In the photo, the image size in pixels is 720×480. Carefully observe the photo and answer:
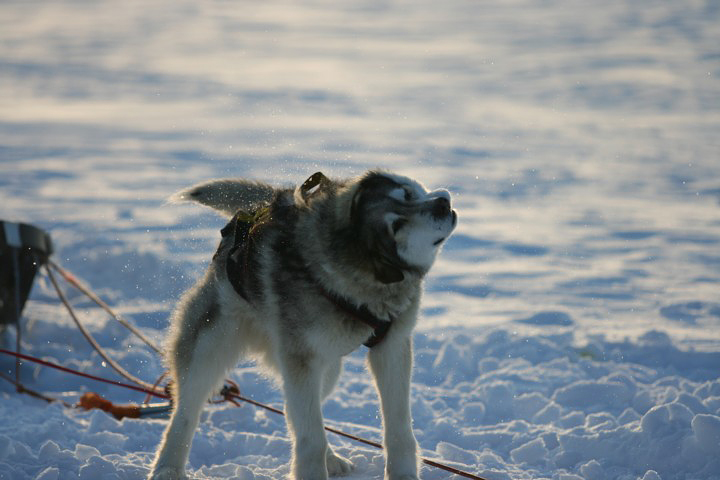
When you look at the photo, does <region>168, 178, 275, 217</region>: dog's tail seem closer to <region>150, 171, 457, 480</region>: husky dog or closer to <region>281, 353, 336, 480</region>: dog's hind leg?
<region>150, 171, 457, 480</region>: husky dog

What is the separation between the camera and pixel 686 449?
4934mm

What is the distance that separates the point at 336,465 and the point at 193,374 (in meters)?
0.76

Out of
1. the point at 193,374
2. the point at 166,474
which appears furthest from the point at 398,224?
the point at 166,474

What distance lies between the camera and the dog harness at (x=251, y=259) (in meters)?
3.84

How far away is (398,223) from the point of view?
12.1 ft

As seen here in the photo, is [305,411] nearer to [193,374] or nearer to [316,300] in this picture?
[316,300]

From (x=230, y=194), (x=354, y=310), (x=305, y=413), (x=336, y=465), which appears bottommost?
(x=336, y=465)

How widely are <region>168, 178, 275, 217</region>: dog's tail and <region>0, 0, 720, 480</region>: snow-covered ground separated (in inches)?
48.5

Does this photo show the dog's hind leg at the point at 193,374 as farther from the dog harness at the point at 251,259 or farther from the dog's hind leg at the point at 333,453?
the dog's hind leg at the point at 333,453

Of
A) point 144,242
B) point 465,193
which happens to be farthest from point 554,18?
point 144,242

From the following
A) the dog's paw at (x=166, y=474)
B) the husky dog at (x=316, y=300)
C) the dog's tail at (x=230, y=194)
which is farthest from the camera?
the dog's tail at (x=230, y=194)

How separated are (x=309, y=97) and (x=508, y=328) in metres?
10.8

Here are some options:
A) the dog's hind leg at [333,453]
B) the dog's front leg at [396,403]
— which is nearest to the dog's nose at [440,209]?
the dog's front leg at [396,403]

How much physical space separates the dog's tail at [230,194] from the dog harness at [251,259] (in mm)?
196
